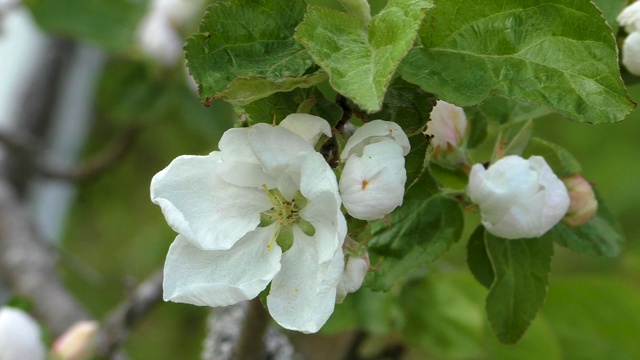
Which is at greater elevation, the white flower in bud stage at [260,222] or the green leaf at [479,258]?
the white flower in bud stage at [260,222]

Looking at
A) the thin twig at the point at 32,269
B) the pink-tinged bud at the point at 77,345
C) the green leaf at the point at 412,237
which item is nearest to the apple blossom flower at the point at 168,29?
the thin twig at the point at 32,269

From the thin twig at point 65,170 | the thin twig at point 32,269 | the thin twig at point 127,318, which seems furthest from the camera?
the thin twig at point 65,170

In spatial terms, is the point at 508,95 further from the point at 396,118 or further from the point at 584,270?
the point at 584,270

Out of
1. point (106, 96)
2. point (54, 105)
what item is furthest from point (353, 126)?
point (54, 105)

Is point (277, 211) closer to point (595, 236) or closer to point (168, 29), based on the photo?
point (595, 236)

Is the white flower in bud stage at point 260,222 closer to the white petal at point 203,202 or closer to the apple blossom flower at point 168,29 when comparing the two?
the white petal at point 203,202

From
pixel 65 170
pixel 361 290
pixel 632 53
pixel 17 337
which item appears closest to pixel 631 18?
pixel 632 53

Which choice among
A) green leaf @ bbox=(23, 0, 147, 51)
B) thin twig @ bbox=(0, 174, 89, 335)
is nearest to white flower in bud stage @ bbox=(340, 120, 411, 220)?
thin twig @ bbox=(0, 174, 89, 335)
